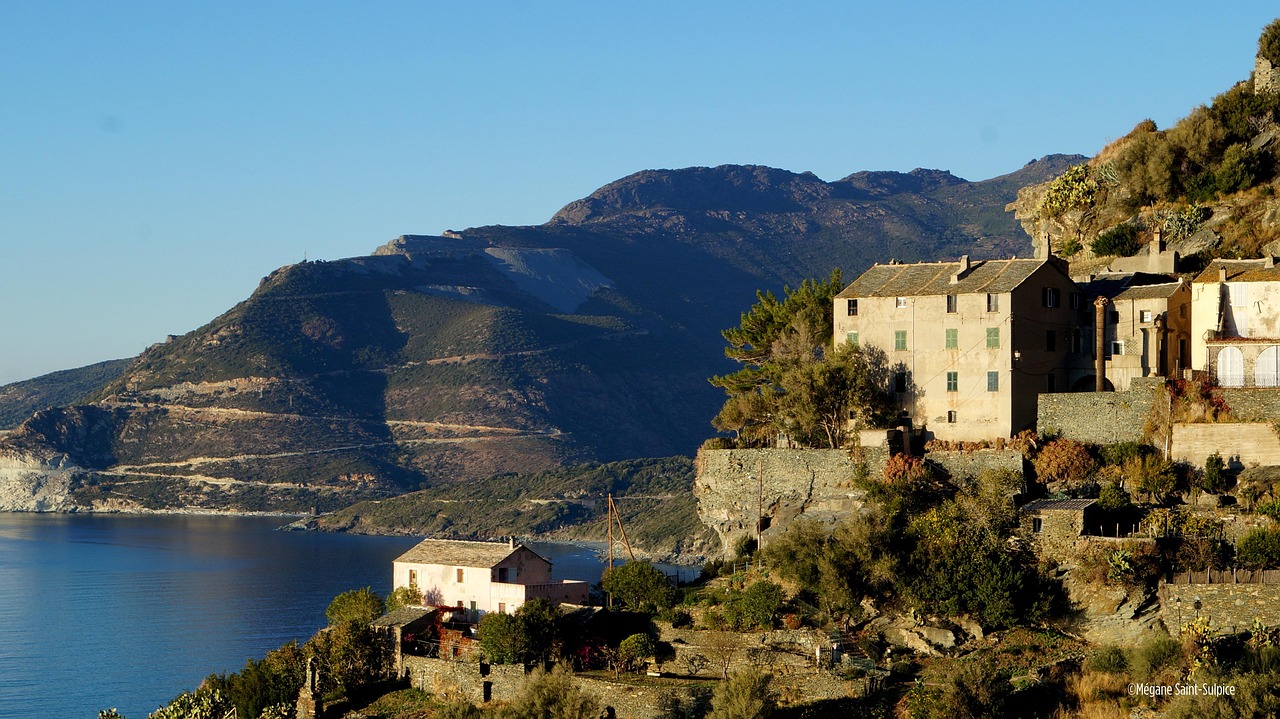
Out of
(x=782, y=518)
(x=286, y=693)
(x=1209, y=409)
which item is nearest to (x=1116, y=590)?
(x=1209, y=409)

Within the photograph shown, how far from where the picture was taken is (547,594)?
55406mm

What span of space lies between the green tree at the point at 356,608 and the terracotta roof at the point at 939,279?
1934cm

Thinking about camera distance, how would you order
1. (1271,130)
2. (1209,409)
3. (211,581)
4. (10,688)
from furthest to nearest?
(211,581), (10,688), (1271,130), (1209,409)

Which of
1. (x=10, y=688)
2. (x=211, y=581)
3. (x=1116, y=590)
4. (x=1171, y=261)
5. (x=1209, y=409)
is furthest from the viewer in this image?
(x=211, y=581)

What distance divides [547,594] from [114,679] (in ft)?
176

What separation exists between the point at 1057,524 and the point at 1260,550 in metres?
5.53

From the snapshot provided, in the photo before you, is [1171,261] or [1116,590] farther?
[1171,261]

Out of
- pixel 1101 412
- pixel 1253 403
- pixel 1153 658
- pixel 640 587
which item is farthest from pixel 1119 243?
pixel 1153 658

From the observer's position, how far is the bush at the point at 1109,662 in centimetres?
4150

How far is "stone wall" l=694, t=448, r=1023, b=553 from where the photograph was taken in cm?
5109

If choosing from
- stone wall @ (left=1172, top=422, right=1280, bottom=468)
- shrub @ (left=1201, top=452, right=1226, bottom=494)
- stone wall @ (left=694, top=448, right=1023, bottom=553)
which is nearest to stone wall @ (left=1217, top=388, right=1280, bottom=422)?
stone wall @ (left=1172, top=422, right=1280, bottom=468)

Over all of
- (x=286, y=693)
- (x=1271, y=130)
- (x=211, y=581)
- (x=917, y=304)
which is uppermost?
(x=1271, y=130)

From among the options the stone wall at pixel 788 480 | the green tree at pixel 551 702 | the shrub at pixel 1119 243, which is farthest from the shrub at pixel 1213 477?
the green tree at pixel 551 702

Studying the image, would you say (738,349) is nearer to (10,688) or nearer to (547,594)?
(547,594)
